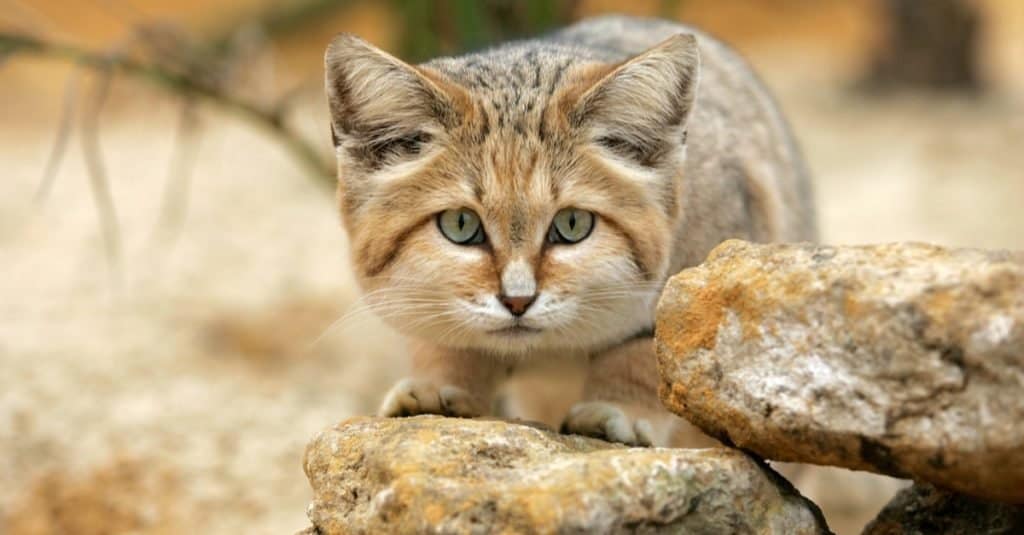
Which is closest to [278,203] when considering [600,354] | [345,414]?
[345,414]

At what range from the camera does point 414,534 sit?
214cm

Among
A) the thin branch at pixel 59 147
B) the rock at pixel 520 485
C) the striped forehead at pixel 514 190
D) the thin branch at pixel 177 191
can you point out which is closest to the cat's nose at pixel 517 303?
the striped forehead at pixel 514 190

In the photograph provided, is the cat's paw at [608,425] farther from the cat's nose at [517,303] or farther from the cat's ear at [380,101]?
the cat's ear at [380,101]

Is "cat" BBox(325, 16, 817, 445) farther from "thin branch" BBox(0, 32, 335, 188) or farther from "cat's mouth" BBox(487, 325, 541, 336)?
"thin branch" BBox(0, 32, 335, 188)

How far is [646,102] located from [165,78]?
2966mm

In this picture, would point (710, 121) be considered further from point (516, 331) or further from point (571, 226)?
point (516, 331)

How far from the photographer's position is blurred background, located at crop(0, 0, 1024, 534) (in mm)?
4574

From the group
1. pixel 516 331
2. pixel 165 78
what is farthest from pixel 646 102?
pixel 165 78

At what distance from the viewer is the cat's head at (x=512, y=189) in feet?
9.14

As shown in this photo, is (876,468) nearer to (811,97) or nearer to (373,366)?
(373,366)

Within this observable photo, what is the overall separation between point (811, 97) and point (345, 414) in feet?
17.8

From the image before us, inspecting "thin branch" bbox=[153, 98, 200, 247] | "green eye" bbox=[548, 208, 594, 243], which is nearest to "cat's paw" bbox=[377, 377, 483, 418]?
"green eye" bbox=[548, 208, 594, 243]

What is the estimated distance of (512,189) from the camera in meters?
2.81

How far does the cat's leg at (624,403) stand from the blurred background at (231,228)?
64 centimetres
